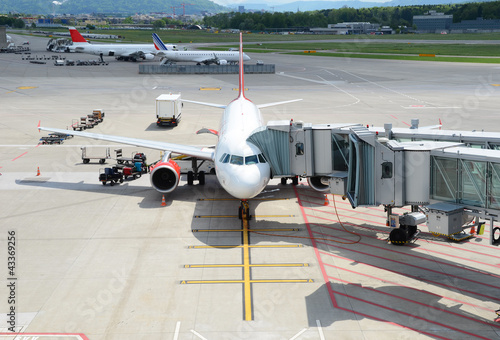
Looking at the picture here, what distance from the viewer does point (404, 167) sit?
2317 centimetres

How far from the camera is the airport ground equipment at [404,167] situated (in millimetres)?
20938

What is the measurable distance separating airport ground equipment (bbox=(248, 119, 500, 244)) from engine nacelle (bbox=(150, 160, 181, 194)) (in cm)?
665

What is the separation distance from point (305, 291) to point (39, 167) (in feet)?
89.3

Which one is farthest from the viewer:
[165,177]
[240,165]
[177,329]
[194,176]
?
[194,176]

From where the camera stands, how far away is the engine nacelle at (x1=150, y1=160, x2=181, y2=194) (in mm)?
33906

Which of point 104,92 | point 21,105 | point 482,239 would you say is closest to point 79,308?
point 482,239

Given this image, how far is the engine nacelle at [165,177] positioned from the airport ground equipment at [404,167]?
665 cm

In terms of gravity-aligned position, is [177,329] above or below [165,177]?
below

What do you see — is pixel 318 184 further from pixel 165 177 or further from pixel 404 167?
pixel 404 167

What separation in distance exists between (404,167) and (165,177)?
54.5 ft

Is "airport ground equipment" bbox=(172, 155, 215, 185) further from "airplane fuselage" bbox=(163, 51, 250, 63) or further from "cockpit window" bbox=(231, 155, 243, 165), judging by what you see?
"airplane fuselage" bbox=(163, 51, 250, 63)

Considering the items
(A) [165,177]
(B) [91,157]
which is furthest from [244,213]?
(B) [91,157]

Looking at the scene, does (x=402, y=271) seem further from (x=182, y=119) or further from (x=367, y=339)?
(x=182, y=119)

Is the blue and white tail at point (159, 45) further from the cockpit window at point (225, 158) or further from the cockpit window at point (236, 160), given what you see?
the cockpit window at point (236, 160)
